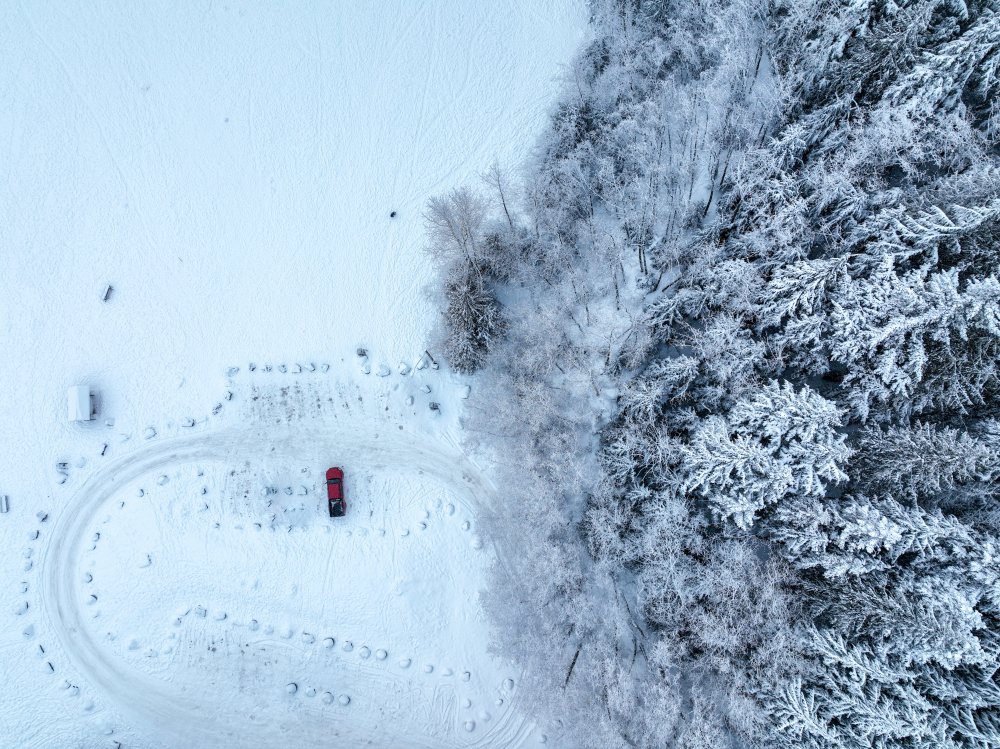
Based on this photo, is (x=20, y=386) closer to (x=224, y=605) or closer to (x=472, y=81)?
(x=224, y=605)

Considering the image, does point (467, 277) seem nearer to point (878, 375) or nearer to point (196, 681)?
point (878, 375)

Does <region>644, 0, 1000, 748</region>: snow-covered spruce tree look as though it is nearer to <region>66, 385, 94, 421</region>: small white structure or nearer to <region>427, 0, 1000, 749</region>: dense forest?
<region>427, 0, 1000, 749</region>: dense forest

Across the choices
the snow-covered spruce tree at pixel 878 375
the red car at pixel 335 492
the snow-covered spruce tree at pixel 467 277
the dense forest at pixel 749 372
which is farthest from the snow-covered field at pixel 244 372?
the snow-covered spruce tree at pixel 878 375

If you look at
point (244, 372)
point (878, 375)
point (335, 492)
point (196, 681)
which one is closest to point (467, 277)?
point (335, 492)

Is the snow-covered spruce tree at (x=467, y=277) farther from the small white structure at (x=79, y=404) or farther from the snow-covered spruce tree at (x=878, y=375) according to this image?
the small white structure at (x=79, y=404)

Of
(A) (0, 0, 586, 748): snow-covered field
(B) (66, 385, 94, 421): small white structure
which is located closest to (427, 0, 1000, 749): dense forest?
(A) (0, 0, 586, 748): snow-covered field
